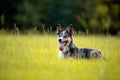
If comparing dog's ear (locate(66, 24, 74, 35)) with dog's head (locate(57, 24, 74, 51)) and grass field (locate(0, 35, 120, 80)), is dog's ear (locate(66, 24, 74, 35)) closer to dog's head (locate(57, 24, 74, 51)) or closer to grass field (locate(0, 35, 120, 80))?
dog's head (locate(57, 24, 74, 51))

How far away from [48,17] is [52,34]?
0.57ft

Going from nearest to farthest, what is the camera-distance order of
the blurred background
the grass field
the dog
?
the grass field < the dog < the blurred background

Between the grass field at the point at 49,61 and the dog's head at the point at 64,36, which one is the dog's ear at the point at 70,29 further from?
the grass field at the point at 49,61

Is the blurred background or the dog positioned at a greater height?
the blurred background

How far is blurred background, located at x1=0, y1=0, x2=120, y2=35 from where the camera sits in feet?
13.1

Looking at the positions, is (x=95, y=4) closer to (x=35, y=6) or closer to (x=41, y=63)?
(x=35, y=6)

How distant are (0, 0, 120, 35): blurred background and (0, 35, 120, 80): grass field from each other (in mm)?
113

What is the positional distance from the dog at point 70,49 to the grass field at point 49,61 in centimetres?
6

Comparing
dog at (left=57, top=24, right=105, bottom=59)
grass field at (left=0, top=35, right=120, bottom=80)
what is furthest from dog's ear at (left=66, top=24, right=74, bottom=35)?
grass field at (left=0, top=35, right=120, bottom=80)

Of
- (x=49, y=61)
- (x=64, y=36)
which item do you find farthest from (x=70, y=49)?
(x=49, y=61)

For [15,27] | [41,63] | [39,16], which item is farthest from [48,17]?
[41,63]

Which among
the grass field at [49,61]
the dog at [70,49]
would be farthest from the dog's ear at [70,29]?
the grass field at [49,61]

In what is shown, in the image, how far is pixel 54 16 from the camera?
4.07 meters

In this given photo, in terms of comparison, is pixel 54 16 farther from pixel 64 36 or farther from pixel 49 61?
pixel 49 61
